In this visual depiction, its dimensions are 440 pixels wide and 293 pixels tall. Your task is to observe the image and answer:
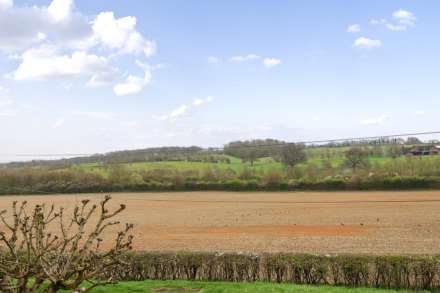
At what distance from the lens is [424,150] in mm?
63125

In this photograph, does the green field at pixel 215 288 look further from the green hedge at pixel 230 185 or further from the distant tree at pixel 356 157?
the distant tree at pixel 356 157

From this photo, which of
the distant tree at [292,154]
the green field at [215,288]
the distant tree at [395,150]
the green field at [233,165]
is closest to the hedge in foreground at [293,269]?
the green field at [215,288]

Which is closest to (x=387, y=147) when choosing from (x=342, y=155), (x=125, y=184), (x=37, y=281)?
(x=342, y=155)

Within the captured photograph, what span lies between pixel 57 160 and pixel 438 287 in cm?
8284

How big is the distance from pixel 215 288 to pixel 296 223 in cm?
2082

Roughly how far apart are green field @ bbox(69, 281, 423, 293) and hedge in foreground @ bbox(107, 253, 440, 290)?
573mm

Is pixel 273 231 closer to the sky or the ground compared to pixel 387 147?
closer to the ground

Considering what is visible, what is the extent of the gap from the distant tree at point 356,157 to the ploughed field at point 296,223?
1813cm

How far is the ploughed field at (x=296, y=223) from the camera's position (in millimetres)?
20173

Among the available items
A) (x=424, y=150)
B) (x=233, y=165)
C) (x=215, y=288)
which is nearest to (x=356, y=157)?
(x=424, y=150)

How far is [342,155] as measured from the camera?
263 feet

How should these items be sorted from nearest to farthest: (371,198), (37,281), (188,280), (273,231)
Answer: (37,281) < (188,280) < (273,231) < (371,198)

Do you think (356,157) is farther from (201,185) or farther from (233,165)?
(201,185)

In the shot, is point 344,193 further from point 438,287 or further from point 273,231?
point 438,287
